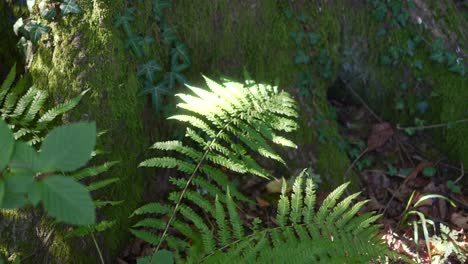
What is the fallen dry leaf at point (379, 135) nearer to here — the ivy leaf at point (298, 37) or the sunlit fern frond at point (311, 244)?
the ivy leaf at point (298, 37)

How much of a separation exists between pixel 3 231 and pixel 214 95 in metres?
1.44

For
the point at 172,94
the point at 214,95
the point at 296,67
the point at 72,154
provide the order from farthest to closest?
the point at 296,67
the point at 172,94
the point at 214,95
the point at 72,154

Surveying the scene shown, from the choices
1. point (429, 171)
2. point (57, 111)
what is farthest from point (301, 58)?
point (57, 111)

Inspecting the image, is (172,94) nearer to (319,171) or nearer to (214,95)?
(214,95)

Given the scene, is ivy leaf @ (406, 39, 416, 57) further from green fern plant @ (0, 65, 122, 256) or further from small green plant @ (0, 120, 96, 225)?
small green plant @ (0, 120, 96, 225)

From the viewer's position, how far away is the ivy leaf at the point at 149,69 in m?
3.04

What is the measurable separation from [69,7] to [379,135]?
8.21ft

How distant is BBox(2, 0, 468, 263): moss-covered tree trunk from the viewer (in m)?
2.95

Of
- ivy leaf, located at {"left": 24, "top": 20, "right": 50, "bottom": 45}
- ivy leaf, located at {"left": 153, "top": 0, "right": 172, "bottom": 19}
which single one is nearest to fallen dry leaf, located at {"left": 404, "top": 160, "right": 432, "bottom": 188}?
ivy leaf, located at {"left": 153, "top": 0, "right": 172, "bottom": 19}

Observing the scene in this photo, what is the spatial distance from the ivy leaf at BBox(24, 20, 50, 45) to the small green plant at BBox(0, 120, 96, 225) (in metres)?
2.30

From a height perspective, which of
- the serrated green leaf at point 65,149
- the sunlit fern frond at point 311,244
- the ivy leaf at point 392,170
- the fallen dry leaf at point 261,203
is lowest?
the sunlit fern frond at point 311,244

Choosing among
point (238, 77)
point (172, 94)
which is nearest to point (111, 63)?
point (172, 94)

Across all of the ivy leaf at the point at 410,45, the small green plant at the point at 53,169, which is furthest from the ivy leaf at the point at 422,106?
the small green plant at the point at 53,169

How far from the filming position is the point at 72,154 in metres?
0.82
